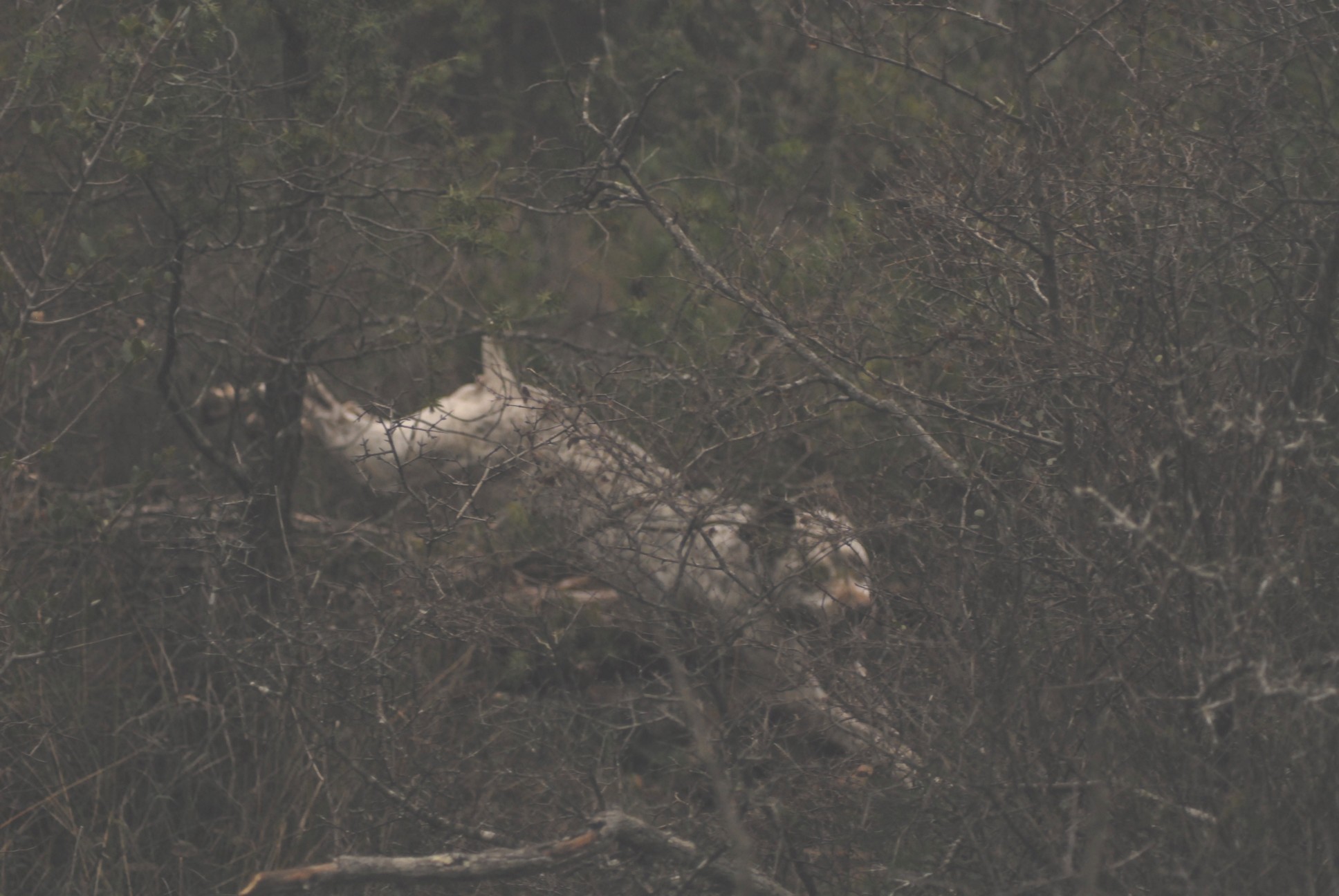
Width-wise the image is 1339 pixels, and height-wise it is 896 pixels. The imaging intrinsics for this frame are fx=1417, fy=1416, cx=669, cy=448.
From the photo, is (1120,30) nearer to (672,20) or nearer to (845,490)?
(845,490)

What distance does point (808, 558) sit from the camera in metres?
4.11

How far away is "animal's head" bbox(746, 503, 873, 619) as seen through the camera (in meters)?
3.84

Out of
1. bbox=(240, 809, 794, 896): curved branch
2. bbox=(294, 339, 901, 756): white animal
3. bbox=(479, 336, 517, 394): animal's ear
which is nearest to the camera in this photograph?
bbox=(240, 809, 794, 896): curved branch

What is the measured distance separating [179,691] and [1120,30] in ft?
13.1

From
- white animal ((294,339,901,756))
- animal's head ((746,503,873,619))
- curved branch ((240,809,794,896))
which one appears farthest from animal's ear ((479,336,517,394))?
curved branch ((240,809,794,896))

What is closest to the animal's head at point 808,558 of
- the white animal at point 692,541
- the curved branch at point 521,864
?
the white animal at point 692,541

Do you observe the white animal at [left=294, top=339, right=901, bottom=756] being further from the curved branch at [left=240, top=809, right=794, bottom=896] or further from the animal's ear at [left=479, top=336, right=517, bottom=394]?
the curved branch at [left=240, top=809, right=794, bottom=896]

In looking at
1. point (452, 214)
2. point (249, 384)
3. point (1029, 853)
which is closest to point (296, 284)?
point (249, 384)

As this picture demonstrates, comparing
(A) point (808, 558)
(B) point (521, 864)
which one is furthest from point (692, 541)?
(B) point (521, 864)

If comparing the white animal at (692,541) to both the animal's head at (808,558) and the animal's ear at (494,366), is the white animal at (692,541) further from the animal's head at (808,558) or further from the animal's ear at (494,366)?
the animal's ear at (494,366)

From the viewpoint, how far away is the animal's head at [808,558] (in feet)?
12.6

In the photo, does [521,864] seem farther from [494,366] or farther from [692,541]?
[494,366]

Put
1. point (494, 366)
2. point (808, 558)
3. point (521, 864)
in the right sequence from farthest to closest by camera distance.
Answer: point (494, 366)
point (808, 558)
point (521, 864)

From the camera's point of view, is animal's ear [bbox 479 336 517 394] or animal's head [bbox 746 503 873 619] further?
animal's ear [bbox 479 336 517 394]
